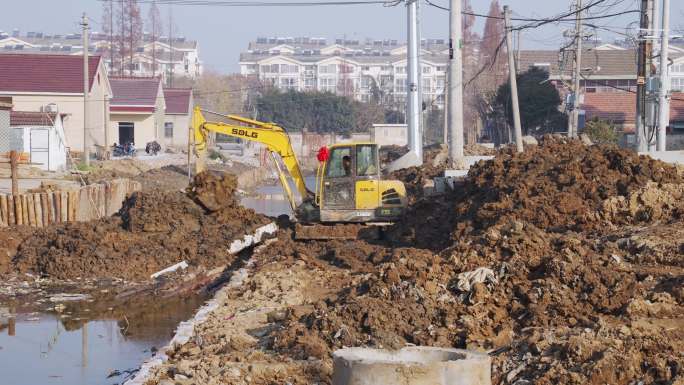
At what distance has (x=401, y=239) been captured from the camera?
23469 mm

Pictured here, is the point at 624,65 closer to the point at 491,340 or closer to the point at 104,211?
the point at 104,211

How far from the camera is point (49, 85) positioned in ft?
186

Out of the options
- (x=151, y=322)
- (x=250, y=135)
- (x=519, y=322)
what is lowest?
(x=151, y=322)

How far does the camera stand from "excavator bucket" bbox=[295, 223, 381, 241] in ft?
80.5

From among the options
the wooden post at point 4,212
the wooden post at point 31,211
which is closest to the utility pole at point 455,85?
the wooden post at point 31,211

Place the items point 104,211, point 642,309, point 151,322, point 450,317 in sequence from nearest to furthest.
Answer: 1. point 642,309
2. point 450,317
3. point 151,322
4. point 104,211

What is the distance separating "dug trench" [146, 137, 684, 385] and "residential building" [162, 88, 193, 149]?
66.6 metres

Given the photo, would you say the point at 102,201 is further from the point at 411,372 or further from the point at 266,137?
the point at 411,372

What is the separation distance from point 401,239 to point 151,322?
294 inches

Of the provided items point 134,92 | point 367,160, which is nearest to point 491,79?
point 134,92

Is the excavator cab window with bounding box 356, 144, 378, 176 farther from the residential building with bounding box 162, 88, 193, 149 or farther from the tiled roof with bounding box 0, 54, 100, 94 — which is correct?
the residential building with bounding box 162, 88, 193, 149

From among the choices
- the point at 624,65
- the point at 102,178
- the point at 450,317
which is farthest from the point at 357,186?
the point at 624,65

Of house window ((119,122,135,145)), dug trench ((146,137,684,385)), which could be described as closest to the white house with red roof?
house window ((119,122,135,145))

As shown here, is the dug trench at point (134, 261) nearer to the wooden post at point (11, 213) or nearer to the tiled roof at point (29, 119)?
the wooden post at point (11, 213)
